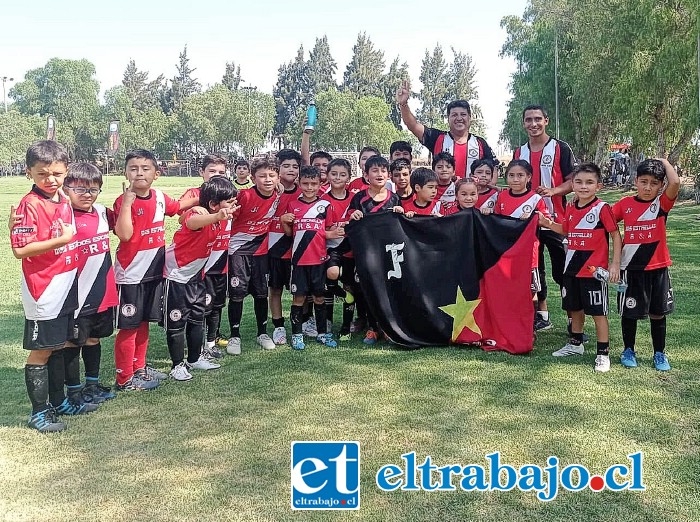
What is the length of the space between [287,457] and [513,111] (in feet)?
124

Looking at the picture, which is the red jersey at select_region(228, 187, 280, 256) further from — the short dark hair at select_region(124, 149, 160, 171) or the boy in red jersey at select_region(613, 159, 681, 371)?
the boy in red jersey at select_region(613, 159, 681, 371)

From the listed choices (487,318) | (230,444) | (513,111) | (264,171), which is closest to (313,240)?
(264,171)

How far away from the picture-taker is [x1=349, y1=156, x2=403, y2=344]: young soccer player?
6020mm

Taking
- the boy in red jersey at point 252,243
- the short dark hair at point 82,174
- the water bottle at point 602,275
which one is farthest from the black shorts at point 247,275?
the water bottle at point 602,275

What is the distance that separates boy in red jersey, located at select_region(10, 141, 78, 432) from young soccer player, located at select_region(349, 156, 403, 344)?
259 cm

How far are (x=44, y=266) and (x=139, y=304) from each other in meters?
0.91

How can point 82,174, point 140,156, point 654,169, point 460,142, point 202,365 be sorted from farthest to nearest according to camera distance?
1. point 460,142
2. point 202,365
3. point 654,169
4. point 140,156
5. point 82,174

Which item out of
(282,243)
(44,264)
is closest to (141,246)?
(44,264)

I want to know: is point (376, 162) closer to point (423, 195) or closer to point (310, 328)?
point (423, 195)

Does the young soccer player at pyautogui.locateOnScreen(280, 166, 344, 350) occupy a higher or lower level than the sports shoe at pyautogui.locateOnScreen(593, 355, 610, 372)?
higher

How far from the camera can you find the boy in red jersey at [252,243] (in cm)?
600

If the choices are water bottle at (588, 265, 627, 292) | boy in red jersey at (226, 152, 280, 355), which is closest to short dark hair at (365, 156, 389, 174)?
boy in red jersey at (226, 152, 280, 355)

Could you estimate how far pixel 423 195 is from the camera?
605 centimetres

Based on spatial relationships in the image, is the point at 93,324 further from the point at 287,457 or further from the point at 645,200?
the point at 645,200
